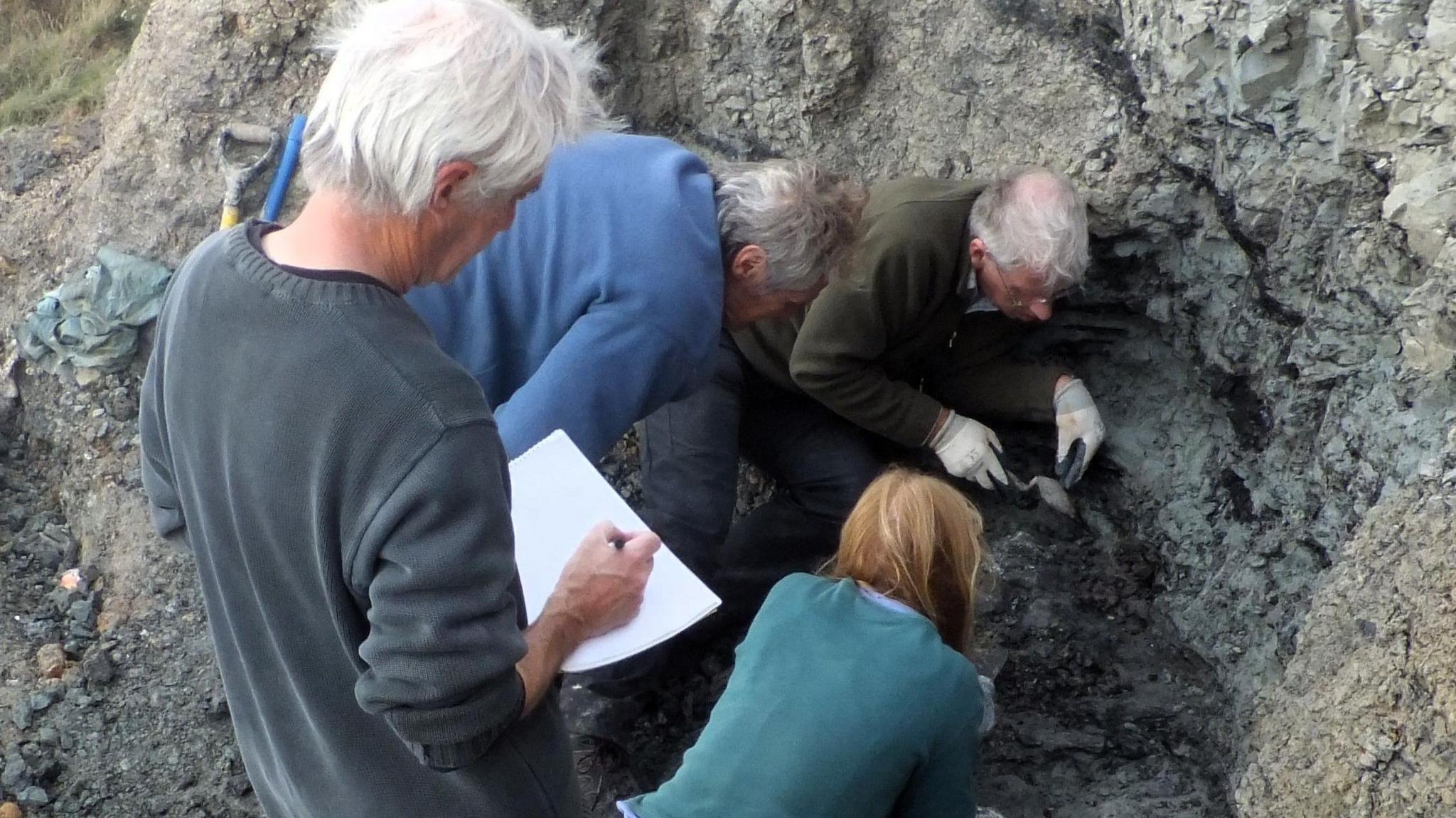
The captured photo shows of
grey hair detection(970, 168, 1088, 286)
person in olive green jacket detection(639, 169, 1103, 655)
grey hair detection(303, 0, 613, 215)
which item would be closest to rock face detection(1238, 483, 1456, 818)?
grey hair detection(970, 168, 1088, 286)

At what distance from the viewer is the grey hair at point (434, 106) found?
136 cm

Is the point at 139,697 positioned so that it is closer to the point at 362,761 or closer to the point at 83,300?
the point at 83,300

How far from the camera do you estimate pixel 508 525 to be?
1.41 m

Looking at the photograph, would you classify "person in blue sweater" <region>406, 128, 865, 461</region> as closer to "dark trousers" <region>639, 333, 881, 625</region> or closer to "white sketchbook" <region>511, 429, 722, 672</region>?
"white sketchbook" <region>511, 429, 722, 672</region>

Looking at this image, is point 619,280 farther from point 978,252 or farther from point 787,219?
point 978,252

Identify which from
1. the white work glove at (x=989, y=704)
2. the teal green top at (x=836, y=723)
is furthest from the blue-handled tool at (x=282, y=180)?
the white work glove at (x=989, y=704)

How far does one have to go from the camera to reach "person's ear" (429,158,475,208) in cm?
137

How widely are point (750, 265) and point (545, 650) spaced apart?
996 millimetres

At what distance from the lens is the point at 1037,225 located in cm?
288

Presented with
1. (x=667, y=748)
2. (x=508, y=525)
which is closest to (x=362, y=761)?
(x=508, y=525)

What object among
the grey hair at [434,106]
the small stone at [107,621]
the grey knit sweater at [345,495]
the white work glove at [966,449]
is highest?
the grey hair at [434,106]

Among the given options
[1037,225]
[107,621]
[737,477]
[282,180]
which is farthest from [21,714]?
[1037,225]

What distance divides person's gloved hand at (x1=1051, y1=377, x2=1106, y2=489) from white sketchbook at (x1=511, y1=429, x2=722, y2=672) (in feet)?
5.72

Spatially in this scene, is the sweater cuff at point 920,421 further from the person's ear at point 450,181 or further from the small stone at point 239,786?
the person's ear at point 450,181
